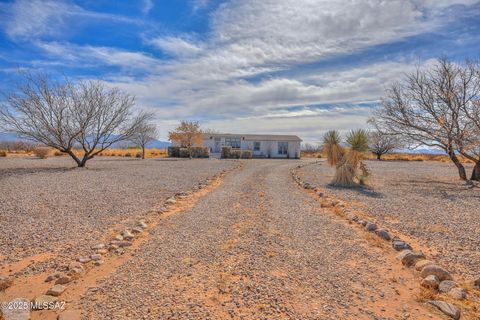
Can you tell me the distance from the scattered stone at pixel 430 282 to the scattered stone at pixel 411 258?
0.63 m

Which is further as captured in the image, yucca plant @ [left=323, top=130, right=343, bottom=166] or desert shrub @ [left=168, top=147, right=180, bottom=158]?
desert shrub @ [left=168, top=147, right=180, bottom=158]

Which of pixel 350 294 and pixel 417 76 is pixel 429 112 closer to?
pixel 417 76

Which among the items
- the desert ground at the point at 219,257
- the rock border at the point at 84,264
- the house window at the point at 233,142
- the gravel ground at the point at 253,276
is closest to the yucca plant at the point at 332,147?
the desert ground at the point at 219,257

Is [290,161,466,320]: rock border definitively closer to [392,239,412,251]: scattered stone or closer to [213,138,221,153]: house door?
[392,239,412,251]: scattered stone

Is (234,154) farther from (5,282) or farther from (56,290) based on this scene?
(56,290)

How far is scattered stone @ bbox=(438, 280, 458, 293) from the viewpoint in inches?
148

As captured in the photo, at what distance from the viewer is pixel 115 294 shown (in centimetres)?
355

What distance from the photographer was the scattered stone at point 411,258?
4.62 metres

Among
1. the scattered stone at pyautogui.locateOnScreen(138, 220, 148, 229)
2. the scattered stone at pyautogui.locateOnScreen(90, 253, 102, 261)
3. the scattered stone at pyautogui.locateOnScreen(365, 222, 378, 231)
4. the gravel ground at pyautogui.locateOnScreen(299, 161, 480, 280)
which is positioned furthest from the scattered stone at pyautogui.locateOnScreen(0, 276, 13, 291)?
the scattered stone at pyautogui.locateOnScreen(365, 222, 378, 231)

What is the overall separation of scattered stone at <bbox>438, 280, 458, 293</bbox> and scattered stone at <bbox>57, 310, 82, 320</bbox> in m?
4.17

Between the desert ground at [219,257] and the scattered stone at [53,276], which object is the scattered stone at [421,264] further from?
the scattered stone at [53,276]

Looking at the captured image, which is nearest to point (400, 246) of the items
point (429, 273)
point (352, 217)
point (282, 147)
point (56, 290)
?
point (429, 273)

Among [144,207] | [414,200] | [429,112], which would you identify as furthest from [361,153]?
[144,207]

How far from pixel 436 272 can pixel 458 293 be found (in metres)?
0.48
